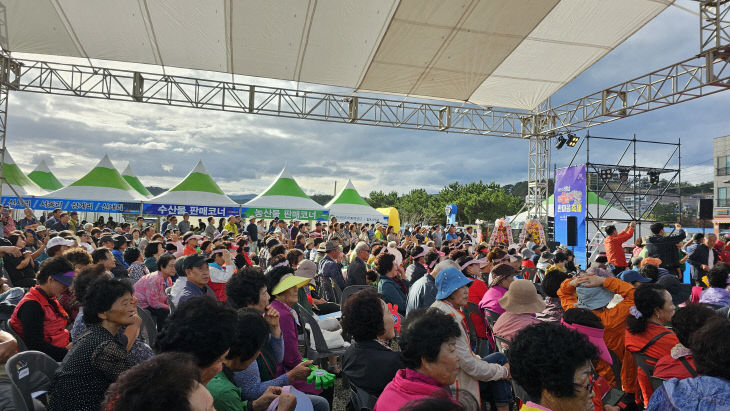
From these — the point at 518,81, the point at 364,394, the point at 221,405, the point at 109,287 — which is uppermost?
the point at 518,81

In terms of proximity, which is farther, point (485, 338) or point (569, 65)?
point (569, 65)

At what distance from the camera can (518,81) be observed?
10086 millimetres

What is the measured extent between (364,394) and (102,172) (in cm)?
1817

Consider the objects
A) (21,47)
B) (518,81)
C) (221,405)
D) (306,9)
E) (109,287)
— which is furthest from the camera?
(518,81)

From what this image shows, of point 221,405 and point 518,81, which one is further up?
point 518,81

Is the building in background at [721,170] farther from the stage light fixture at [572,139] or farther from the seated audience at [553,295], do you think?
the seated audience at [553,295]

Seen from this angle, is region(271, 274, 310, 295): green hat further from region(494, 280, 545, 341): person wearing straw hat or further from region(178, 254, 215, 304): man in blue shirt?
region(494, 280, 545, 341): person wearing straw hat

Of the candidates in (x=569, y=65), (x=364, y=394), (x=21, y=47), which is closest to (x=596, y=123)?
(x=569, y=65)

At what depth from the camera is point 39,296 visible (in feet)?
8.85

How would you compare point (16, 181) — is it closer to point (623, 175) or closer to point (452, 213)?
point (452, 213)

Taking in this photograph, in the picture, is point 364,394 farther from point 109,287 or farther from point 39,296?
Result: point 39,296

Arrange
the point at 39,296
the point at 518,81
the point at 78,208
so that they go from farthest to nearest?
1. the point at 78,208
2. the point at 518,81
3. the point at 39,296

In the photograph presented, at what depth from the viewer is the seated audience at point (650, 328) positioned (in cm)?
235

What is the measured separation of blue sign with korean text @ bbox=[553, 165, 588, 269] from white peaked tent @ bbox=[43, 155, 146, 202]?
15.2 m
